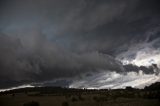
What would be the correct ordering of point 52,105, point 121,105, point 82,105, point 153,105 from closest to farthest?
point 153,105
point 121,105
point 82,105
point 52,105

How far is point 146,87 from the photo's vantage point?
15688 centimetres

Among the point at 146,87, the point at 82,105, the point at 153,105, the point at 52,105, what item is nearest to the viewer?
the point at 153,105

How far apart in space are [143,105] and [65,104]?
3027 cm

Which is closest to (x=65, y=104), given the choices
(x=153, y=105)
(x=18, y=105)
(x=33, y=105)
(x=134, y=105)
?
(x=33, y=105)

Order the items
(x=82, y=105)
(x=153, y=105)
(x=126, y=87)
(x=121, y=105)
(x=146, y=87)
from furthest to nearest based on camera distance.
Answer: (x=126, y=87) → (x=146, y=87) → (x=82, y=105) → (x=121, y=105) → (x=153, y=105)

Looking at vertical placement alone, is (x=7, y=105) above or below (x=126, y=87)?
below

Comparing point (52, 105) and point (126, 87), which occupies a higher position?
point (126, 87)

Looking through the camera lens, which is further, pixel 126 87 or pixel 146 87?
pixel 126 87

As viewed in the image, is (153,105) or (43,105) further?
(43,105)

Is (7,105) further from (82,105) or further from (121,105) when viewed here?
(121,105)

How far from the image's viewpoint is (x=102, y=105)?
3236 inches

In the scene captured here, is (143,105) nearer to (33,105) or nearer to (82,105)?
(82,105)

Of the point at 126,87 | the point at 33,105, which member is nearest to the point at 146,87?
the point at 126,87

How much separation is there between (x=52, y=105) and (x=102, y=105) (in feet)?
73.6
